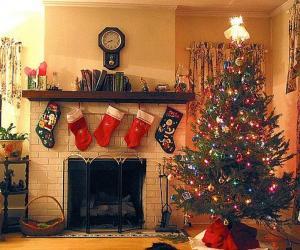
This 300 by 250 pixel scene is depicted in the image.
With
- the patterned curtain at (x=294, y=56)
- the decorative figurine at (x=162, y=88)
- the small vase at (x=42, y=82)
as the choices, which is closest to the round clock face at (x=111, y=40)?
the decorative figurine at (x=162, y=88)

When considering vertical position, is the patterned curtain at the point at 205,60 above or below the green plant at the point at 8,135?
above

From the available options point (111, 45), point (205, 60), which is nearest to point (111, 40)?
point (111, 45)

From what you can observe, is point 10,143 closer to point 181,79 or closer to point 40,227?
point 40,227

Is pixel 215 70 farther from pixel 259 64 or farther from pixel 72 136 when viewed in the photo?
pixel 72 136

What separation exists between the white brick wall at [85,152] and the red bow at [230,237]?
3.17 feet

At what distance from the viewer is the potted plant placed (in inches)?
186

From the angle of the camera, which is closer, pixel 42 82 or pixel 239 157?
pixel 239 157

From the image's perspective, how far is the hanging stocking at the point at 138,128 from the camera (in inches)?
191

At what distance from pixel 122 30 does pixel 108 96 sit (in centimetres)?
83

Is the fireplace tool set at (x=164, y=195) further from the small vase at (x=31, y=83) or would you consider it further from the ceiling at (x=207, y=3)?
the ceiling at (x=207, y=3)

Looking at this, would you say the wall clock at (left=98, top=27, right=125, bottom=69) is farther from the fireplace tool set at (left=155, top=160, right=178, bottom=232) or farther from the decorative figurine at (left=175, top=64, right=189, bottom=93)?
the fireplace tool set at (left=155, top=160, right=178, bottom=232)

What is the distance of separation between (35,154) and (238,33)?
2618mm

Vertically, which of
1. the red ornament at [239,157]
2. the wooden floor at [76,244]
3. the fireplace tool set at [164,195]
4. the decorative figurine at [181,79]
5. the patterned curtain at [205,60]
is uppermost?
the patterned curtain at [205,60]

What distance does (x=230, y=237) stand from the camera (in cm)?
392
